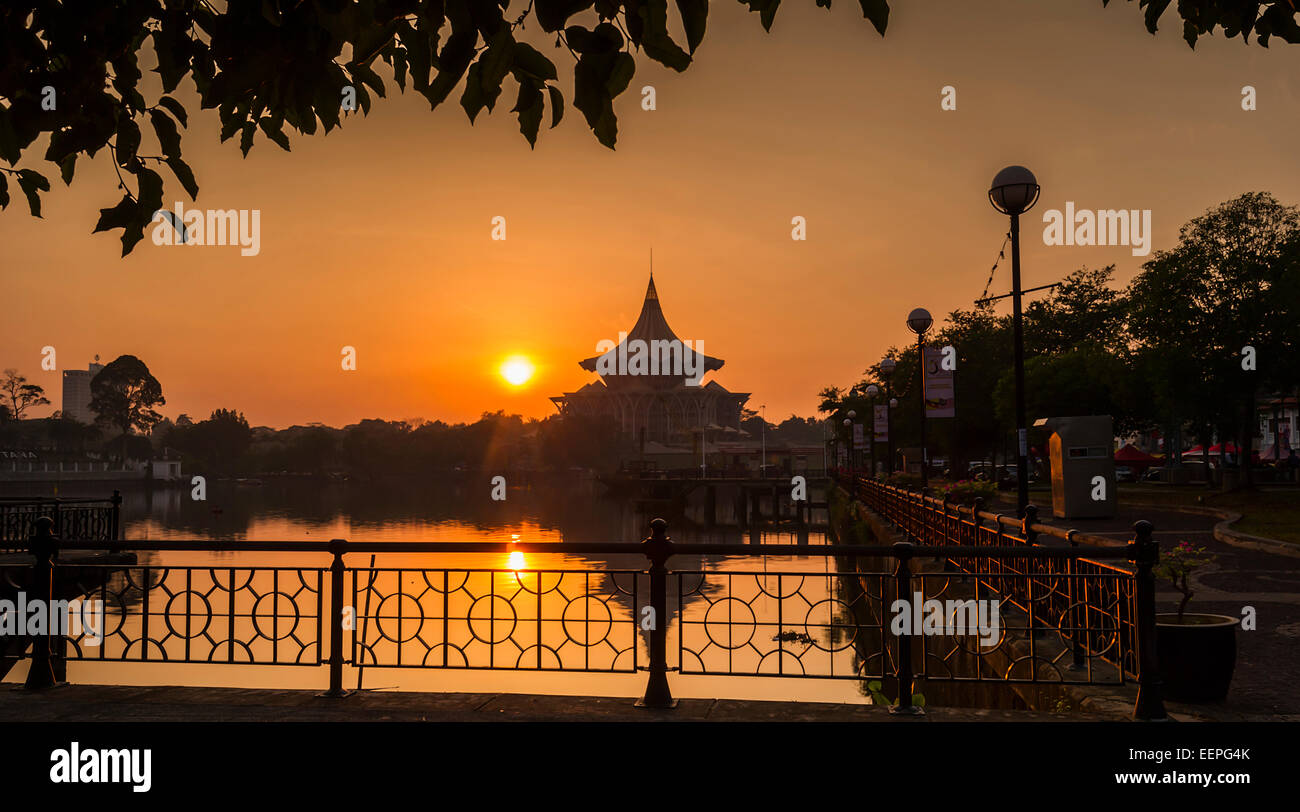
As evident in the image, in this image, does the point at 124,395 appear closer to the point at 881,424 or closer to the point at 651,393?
the point at 651,393

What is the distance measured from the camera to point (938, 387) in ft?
68.6

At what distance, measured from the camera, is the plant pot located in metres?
6.66

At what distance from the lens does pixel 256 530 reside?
198 feet

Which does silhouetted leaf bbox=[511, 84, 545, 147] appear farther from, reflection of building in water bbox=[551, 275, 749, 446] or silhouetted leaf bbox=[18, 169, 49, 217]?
reflection of building in water bbox=[551, 275, 749, 446]

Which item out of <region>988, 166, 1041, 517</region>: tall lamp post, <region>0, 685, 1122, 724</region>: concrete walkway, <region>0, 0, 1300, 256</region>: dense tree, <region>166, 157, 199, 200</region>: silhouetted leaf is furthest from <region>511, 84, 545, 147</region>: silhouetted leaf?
<region>988, 166, 1041, 517</region>: tall lamp post

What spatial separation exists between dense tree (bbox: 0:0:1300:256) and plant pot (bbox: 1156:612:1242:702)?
4085 mm

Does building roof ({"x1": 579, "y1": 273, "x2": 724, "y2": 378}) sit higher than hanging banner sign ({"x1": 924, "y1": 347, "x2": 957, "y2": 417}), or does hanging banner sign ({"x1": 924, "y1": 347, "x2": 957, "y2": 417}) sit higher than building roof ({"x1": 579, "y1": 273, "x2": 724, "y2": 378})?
building roof ({"x1": 579, "y1": 273, "x2": 724, "y2": 378})

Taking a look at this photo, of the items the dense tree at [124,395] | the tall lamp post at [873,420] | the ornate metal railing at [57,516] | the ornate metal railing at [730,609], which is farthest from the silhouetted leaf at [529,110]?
Answer: the dense tree at [124,395]

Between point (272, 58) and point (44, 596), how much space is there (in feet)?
17.6

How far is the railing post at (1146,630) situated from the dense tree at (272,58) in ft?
10.6

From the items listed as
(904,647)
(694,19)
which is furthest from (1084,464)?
(694,19)
